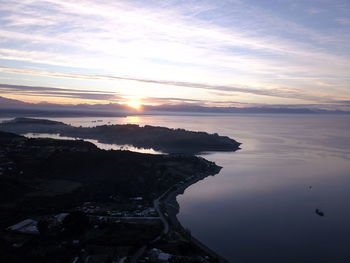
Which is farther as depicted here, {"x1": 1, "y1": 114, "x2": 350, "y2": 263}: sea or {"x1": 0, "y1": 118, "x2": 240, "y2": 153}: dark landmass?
{"x1": 0, "y1": 118, "x2": 240, "y2": 153}: dark landmass

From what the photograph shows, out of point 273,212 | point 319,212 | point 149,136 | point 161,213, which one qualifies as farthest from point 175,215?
point 149,136

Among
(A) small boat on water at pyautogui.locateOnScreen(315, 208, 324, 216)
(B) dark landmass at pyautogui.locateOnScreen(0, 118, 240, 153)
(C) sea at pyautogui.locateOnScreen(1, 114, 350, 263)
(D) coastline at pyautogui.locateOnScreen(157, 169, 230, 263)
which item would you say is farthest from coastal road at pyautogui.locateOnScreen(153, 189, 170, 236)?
(B) dark landmass at pyautogui.locateOnScreen(0, 118, 240, 153)

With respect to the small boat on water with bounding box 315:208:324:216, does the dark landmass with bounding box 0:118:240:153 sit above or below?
below

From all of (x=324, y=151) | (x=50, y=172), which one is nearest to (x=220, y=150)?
(x=324, y=151)

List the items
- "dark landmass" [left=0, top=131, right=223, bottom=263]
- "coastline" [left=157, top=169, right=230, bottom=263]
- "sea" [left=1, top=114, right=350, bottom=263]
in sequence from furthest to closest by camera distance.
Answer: "sea" [left=1, top=114, right=350, bottom=263] → "coastline" [left=157, top=169, right=230, bottom=263] → "dark landmass" [left=0, top=131, right=223, bottom=263]

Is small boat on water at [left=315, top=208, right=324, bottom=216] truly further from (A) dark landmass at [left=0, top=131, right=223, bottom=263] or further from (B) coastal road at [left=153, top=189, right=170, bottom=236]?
(B) coastal road at [left=153, top=189, right=170, bottom=236]

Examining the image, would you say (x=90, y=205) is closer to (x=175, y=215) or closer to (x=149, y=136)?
(x=175, y=215)
